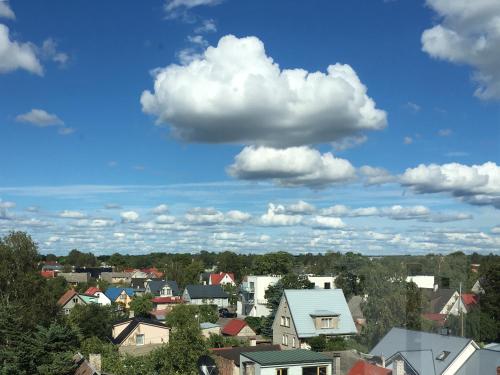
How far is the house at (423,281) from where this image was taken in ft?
89.0

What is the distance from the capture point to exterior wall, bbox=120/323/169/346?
3984 cm

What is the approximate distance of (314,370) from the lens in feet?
86.8

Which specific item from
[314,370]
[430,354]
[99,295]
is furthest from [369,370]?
[99,295]

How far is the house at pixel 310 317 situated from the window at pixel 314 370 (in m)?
8.52

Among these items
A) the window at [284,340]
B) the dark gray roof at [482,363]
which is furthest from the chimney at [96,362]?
the window at [284,340]

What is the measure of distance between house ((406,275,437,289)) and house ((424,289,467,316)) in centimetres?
41

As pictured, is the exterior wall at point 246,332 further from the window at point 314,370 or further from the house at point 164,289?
the house at point 164,289

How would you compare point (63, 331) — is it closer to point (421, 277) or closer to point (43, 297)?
point (43, 297)

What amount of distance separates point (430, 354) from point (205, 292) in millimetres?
56867

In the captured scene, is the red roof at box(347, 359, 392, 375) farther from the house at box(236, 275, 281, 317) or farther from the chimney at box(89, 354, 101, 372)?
the house at box(236, 275, 281, 317)

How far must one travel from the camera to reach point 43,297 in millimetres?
34438

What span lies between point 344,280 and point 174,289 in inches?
1442

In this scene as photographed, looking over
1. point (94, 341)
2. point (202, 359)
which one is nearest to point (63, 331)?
point (94, 341)

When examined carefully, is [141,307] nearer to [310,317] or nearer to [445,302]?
[310,317]
